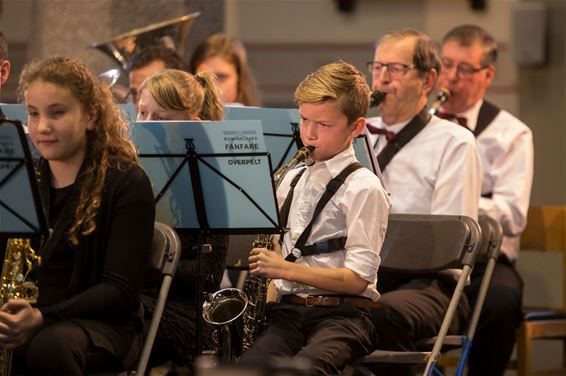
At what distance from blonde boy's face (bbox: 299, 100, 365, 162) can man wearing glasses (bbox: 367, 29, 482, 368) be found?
2.57 ft

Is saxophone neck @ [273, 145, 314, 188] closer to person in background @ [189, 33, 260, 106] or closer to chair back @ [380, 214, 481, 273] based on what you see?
chair back @ [380, 214, 481, 273]

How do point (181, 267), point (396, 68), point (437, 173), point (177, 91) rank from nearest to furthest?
point (181, 267) → point (177, 91) → point (437, 173) → point (396, 68)

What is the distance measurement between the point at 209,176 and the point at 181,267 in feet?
1.40

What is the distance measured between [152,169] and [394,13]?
15.3ft

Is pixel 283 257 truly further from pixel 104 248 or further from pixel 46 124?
pixel 46 124

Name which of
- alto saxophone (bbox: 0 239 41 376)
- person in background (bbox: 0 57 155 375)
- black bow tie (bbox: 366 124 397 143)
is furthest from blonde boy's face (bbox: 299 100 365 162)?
black bow tie (bbox: 366 124 397 143)

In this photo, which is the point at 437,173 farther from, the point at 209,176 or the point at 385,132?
the point at 209,176

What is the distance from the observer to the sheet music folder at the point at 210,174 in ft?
11.4

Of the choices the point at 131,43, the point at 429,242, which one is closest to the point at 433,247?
the point at 429,242

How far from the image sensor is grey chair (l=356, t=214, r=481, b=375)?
150 inches

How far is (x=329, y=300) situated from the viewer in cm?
350

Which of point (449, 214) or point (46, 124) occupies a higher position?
point (46, 124)

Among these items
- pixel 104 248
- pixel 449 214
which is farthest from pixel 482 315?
pixel 104 248

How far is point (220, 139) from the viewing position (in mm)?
3529
